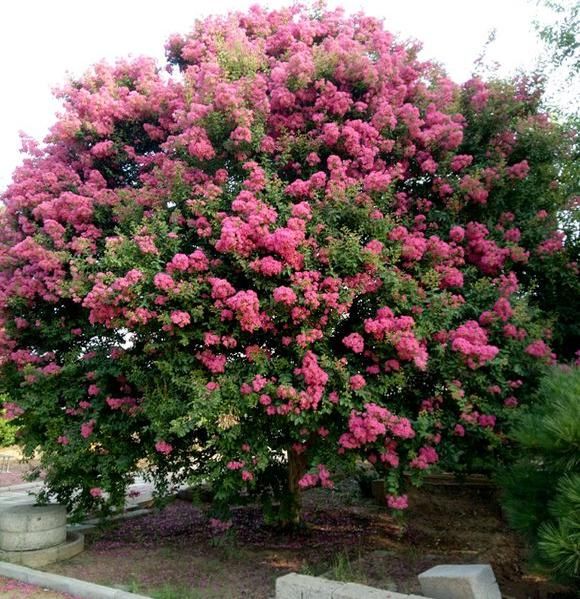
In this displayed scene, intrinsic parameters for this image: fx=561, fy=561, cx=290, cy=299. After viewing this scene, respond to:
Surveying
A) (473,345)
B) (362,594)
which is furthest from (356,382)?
(362,594)

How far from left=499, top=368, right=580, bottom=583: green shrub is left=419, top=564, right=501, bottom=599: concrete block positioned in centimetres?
42

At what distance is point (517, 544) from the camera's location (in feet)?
20.8

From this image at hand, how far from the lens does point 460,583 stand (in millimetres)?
3945

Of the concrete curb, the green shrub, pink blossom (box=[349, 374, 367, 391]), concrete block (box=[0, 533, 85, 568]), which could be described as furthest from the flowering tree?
the concrete curb

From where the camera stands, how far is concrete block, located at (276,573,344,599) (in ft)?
13.3

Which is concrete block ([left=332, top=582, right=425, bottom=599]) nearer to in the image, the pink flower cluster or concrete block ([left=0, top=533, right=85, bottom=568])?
the pink flower cluster

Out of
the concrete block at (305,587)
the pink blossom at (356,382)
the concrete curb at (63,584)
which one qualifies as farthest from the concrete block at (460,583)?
the concrete curb at (63,584)

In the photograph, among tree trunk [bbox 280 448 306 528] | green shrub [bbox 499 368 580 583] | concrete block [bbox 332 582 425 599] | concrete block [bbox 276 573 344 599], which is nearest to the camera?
green shrub [bbox 499 368 580 583]

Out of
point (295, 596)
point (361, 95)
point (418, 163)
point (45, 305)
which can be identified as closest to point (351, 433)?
point (295, 596)

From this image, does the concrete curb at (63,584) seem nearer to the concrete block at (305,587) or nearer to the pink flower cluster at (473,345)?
the concrete block at (305,587)

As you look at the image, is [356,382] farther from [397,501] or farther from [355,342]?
[397,501]

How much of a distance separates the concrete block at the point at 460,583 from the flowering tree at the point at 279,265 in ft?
2.85

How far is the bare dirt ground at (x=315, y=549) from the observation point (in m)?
5.30

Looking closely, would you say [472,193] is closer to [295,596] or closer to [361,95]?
[361,95]
